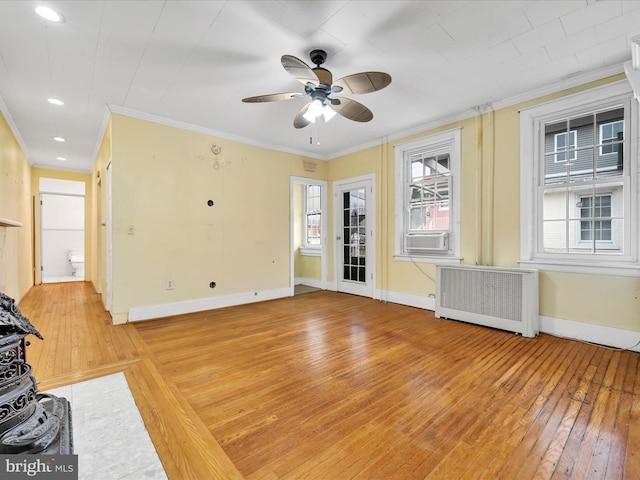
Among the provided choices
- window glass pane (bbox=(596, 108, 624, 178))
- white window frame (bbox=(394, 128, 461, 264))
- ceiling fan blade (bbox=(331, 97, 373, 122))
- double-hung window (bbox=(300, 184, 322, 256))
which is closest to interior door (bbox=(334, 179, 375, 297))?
white window frame (bbox=(394, 128, 461, 264))

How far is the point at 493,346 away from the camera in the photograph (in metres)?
2.95

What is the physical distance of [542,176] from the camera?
11.2 feet

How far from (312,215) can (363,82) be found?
14.2ft

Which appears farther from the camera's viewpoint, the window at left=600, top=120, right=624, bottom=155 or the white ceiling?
the window at left=600, top=120, right=624, bottom=155

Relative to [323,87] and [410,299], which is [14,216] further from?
[410,299]

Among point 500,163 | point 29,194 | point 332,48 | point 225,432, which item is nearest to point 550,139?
point 500,163

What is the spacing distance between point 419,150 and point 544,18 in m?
2.34

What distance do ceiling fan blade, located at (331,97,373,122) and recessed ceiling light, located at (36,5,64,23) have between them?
2269mm

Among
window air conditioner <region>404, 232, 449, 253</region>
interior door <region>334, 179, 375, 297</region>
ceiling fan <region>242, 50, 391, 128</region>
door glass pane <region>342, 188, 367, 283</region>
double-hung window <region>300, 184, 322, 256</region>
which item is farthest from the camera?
double-hung window <region>300, 184, 322, 256</region>

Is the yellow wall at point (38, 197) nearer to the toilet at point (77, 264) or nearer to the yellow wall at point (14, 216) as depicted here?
the yellow wall at point (14, 216)

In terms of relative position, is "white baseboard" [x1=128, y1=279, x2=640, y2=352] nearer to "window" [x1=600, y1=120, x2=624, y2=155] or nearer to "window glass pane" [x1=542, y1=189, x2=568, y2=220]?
"window glass pane" [x1=542, y1=189, x2=568, y2=220]

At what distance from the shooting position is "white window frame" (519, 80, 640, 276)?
2826mm

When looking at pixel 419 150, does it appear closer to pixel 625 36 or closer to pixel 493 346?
pixel 625 36

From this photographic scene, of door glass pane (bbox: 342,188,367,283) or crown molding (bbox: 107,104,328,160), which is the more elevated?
crown molding (bbox: 107,104,328,160)
